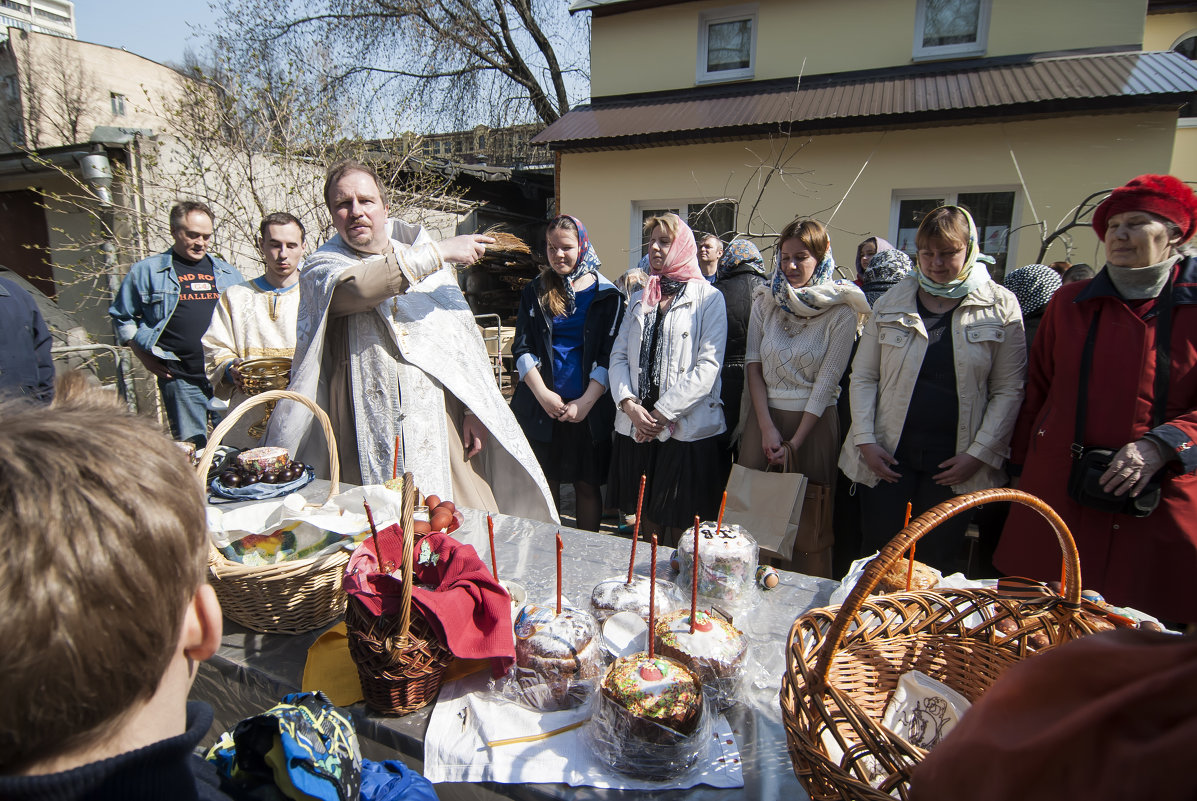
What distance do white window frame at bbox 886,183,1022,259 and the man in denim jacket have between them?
22.4 feet

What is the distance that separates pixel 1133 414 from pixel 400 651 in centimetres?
233

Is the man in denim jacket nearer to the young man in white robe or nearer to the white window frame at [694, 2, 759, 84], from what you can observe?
the young man in white robe

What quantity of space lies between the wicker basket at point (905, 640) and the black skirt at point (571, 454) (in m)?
2.16

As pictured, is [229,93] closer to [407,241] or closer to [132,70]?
[407,241]

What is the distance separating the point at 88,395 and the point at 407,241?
6.24ft

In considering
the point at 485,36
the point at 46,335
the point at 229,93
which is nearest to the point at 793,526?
the point at 46,335

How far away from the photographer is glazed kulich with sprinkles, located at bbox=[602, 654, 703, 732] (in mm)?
1049

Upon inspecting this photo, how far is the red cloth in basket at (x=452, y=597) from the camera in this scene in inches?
46.6

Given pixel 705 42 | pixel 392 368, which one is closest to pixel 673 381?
pixel 392 368

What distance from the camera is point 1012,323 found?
246 centimetres

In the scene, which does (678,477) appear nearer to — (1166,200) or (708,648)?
(708,648)

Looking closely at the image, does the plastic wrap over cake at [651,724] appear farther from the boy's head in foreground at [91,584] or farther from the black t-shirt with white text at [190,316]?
the black t-shirt with white text at [190,316]

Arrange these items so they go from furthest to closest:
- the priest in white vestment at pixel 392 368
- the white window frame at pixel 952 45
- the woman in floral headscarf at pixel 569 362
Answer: the white window frame at pixel 952 45, the woman in floral headscarf at pixel 569 362, the priest in white vestment at pixel 392 368

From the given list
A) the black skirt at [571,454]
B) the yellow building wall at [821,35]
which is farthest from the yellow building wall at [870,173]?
the black skirt at [571,454]
